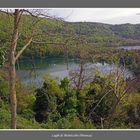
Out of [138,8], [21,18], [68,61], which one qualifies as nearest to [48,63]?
[68,61]

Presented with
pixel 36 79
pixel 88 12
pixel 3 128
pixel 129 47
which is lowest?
pixel 3 128

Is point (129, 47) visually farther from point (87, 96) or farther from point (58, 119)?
point (58, 119)

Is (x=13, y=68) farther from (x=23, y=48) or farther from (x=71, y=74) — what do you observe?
(x=71, y=74)

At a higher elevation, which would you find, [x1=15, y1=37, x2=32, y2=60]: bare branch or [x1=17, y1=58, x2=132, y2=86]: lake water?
[x1=15, y1=37, x2=32, y2=60]: bare branch

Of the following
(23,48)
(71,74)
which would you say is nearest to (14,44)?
(23,48)

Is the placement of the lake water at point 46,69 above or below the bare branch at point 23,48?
below
